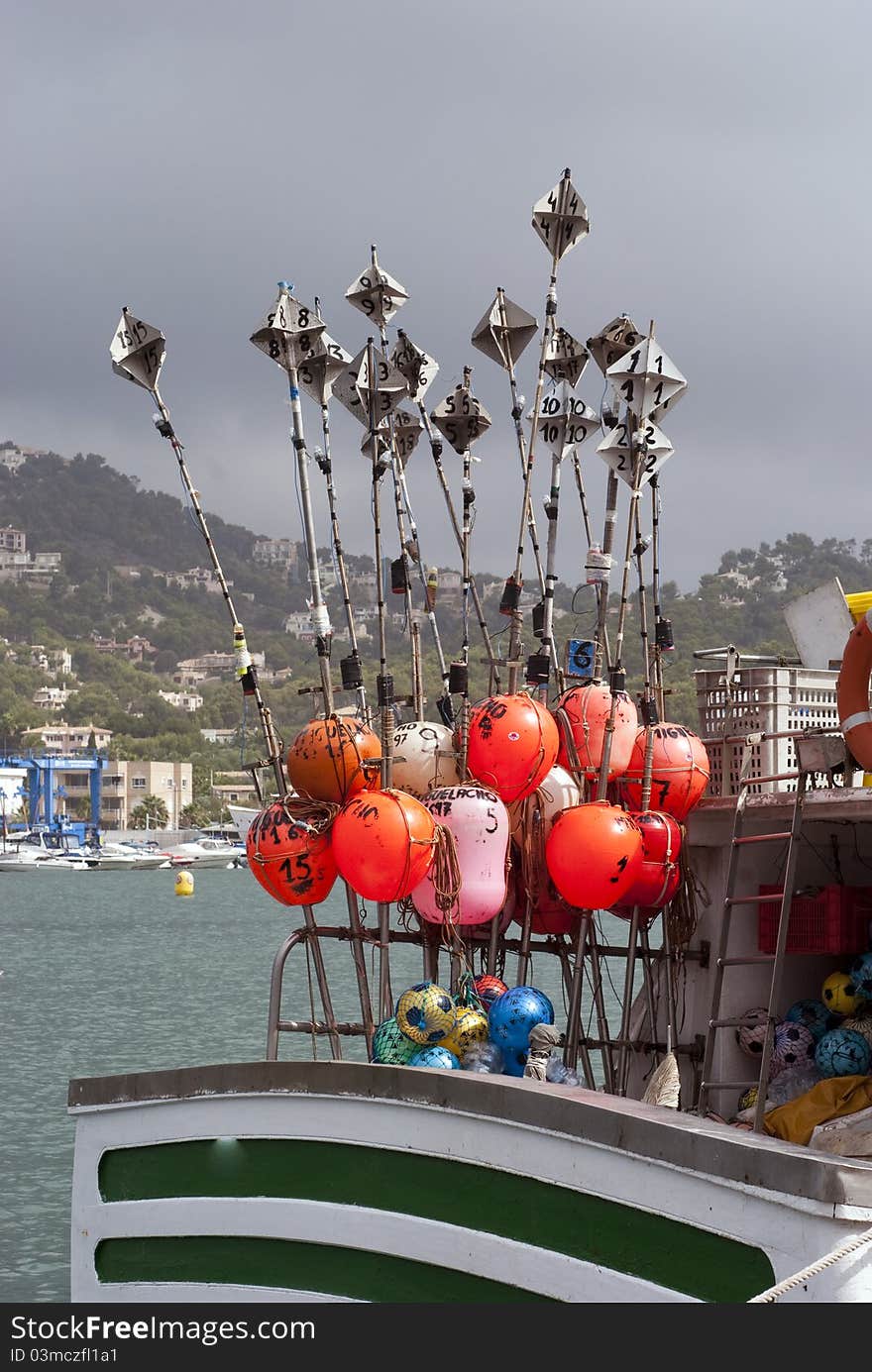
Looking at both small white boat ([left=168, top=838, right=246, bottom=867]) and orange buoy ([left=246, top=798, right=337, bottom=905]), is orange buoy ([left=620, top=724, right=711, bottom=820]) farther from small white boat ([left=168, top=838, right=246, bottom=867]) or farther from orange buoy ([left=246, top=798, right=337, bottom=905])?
small white boat ([left=168, top=838, right=246, bottom=867])

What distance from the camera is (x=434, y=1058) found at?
8.48m

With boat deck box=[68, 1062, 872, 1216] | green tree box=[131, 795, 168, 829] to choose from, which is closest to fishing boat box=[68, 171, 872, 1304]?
boat deck box=[68, 1062, 872, 1216]

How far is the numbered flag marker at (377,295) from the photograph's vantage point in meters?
10.8

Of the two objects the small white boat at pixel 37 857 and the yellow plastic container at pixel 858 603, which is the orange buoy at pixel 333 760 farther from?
the small white boat at pixel 37 857

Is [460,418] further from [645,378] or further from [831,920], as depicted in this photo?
[831,920]

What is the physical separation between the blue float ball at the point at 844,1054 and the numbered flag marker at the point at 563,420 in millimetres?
3948

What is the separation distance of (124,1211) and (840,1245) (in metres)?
3.97

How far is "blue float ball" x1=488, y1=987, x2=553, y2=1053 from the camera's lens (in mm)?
8641

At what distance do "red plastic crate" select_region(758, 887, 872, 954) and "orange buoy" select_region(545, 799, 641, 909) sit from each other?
2.83 feet

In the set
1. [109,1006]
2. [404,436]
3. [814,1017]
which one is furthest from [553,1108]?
[109,1006]

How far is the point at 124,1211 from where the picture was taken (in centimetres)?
848

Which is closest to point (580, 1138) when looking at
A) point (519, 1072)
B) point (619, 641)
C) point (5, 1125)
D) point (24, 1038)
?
point (519, 1072)

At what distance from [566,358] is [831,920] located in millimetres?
3724

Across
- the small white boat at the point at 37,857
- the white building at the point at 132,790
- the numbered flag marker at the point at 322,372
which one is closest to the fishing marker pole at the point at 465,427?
the numbered flag marker at the point at 322,372
